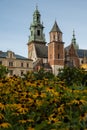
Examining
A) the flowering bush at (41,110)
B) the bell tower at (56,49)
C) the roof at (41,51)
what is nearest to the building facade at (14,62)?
the bell tower at (56,49)

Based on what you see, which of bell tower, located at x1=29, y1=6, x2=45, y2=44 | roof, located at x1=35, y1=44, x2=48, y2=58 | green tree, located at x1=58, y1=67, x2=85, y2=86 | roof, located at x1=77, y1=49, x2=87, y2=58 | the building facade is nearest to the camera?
green tree, located at x1=58, y1=67, x2=85, y2=86

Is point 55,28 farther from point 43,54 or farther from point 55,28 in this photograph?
point 43,54

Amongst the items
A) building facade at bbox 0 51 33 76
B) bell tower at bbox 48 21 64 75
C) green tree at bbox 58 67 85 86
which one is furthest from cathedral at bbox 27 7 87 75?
green tree at bbox 58 67 85 86

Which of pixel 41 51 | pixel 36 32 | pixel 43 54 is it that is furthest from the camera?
pixel 36 32

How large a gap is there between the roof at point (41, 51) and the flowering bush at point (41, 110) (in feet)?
333

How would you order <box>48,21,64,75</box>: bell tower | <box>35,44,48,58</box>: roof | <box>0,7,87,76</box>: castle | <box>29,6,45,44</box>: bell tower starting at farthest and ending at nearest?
1. <box>29,6,45,44</box>: bell tower
2. <box>35,44,48,58</box>: roof
3. <box>48,21,64,75</box>: bell tower
4. <box>0,7,87,76</box>: castle

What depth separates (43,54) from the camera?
11400cm

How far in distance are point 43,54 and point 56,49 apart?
769 centimetres

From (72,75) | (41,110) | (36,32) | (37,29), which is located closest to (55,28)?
(36,32)

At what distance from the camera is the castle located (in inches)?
3538

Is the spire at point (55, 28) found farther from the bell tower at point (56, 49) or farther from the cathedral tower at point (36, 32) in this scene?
the cathedral tower at point (36, 32)

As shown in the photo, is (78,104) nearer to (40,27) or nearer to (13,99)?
(13,99)

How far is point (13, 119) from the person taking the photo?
8.32 metres

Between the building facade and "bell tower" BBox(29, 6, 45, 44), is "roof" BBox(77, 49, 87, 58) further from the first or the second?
the building facade
